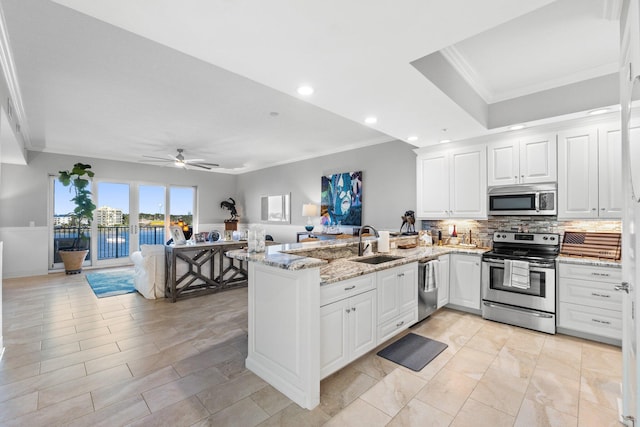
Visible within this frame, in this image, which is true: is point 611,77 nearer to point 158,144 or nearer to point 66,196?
point 158,144

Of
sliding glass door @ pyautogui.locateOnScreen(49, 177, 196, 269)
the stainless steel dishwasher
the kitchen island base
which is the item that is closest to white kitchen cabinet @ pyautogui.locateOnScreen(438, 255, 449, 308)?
the stainless steel dishwasher

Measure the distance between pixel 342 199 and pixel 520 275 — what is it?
339cm

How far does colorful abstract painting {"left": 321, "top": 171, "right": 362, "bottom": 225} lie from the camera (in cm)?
577

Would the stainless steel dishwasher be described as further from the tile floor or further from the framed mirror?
the framed mirror

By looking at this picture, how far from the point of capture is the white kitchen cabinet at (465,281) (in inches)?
150

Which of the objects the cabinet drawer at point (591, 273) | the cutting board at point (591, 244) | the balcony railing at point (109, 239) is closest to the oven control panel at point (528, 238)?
the cutting board at point (591, 244)

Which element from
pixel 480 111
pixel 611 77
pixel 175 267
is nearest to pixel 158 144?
pixel 175 267

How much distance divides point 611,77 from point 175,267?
230 inches

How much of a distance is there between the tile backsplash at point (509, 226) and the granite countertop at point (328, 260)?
362 mm

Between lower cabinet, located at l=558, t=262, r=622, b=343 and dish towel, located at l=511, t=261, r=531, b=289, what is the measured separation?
1.02 ft

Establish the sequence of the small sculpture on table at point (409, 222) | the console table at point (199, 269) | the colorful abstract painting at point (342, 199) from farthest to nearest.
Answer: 1. the colorful abstract painting at point (342, 199)
2. the small sculpture on table at point (409, 222)
3. the console table at point (199, 269)

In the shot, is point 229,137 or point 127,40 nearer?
point 127,40

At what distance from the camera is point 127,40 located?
245cm

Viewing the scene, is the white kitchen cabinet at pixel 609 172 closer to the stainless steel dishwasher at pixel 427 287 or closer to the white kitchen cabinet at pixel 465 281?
the white kitchen cabinet at pixel 465 281
